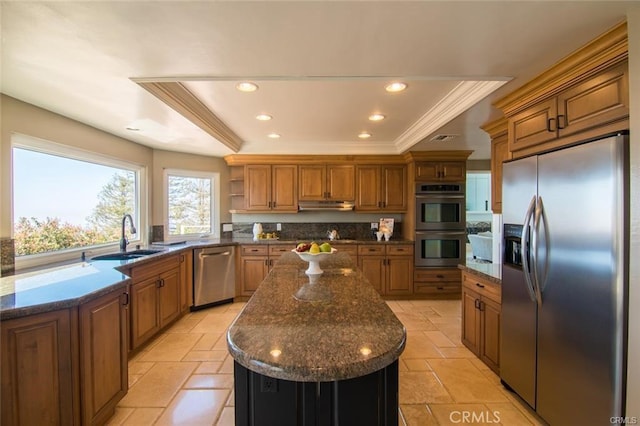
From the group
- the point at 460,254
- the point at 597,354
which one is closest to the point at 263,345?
the point at 597,354

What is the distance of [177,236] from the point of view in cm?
439

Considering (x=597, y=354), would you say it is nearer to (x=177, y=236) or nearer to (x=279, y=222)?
(x=279, y=222)

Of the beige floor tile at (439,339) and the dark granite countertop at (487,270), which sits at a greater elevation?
the dark granite countertop at (487,270)

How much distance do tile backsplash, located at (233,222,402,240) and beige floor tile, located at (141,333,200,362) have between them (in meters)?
2.03

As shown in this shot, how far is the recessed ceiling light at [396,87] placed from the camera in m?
2.28

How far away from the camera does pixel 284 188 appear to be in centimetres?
462

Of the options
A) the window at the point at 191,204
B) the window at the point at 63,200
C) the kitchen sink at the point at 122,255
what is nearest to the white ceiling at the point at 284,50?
the window at the point at 63,200

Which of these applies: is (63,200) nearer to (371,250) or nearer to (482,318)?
(371,250)

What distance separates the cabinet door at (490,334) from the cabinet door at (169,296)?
332 centimetres

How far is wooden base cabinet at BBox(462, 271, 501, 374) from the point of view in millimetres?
2359

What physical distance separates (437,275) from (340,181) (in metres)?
2.16

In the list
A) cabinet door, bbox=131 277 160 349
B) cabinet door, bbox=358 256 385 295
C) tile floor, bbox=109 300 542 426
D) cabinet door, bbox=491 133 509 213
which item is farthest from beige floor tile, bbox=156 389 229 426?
cabinet door, bbox=491 133 509 213

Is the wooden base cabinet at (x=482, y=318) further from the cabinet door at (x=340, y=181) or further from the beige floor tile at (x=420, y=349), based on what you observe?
the cabinet door at (x=340, y=181)

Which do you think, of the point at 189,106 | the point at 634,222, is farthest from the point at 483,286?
the point at 189,106
